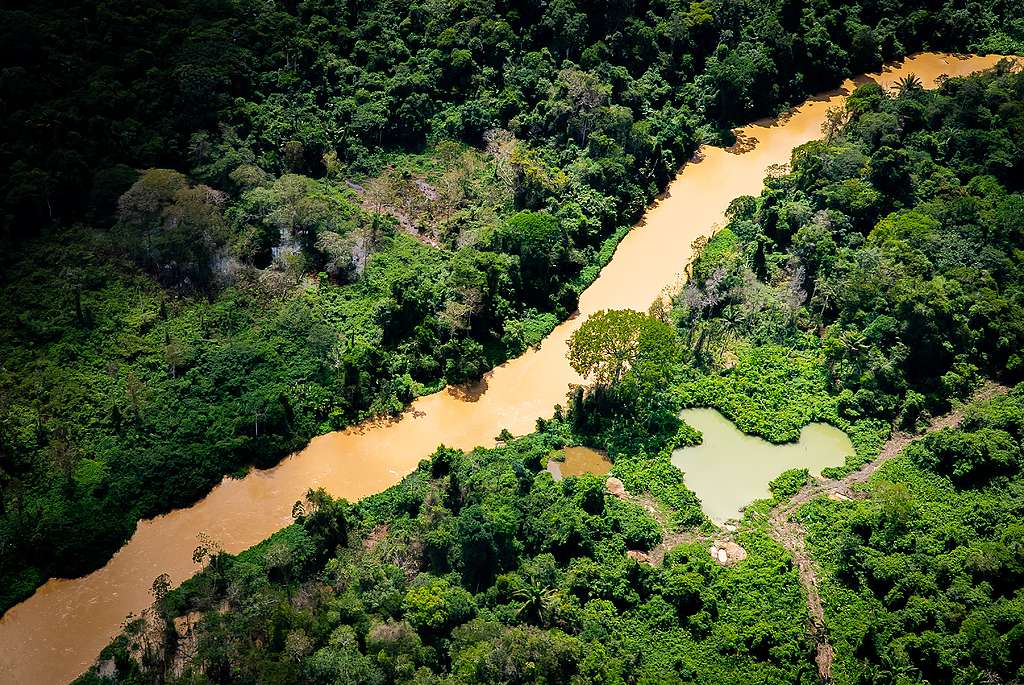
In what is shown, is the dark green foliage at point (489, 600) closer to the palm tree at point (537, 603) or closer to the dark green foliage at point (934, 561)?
the palm tree at point (537, 603)

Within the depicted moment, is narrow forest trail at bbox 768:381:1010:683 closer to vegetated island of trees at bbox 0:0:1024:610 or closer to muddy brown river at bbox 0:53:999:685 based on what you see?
muddy brown river at bbox 0:53:999:685

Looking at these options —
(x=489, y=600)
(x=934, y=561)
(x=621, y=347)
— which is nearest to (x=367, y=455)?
(x=489, y=600)

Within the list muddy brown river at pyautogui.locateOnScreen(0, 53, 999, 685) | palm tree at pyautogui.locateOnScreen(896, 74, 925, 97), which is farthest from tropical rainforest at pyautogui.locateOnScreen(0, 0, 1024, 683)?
muddy brown river at pyautogui.locateOnScreen(0, 53, 999, 685)

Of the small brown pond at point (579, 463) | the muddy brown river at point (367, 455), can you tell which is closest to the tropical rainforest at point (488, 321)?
→ the small brown pond at point (579, 463)

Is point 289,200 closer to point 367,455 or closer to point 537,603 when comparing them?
point 367,455

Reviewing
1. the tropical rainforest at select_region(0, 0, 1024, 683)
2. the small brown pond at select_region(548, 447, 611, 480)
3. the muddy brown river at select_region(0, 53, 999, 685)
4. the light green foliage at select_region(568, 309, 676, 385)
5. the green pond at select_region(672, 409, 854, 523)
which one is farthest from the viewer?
the light green foliage at select_region(568, 309, 676, 385)

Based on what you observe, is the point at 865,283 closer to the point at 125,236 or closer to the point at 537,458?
the point at 537,458

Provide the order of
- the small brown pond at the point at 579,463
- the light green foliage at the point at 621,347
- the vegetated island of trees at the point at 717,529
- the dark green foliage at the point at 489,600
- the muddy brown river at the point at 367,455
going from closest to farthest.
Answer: the dark green foliage at the point at 489,600 < the vegetated island of trees at the point at 717,529 < the muddy brown river at the point at 367,455 < the small brown pond at the point at 579,463 < the light green foliage at the point at 621,347

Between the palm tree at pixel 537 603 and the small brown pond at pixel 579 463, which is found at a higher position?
the small brown pond at pixel 579 463
